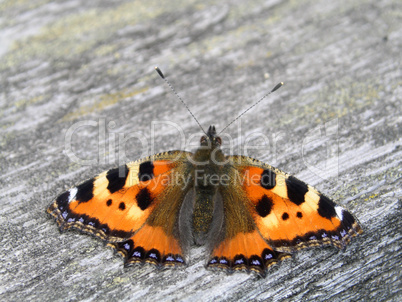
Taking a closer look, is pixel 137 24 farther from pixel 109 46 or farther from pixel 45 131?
pixel 45 131

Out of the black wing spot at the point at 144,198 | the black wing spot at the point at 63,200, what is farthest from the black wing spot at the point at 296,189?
the black wing spot at the point at 63,200

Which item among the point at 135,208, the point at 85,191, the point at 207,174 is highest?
the point at 85,191

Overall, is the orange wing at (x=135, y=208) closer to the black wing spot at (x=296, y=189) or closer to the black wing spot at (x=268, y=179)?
the black wing spot at (x=268, y=179)

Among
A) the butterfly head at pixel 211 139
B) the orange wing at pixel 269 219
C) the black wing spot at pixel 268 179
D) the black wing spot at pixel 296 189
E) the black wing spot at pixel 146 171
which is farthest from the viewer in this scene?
the butterfly head at pixel 211 139

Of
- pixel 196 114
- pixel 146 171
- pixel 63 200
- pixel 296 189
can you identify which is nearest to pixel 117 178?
pixel 146 171

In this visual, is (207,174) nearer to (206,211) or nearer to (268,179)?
(206,211)

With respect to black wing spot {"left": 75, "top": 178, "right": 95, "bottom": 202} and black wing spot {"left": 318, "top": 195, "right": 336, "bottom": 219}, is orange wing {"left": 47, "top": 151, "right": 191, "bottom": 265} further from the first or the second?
black wing spot {"left": 318, "top": 195, "right": 336, "bottom": 219}
